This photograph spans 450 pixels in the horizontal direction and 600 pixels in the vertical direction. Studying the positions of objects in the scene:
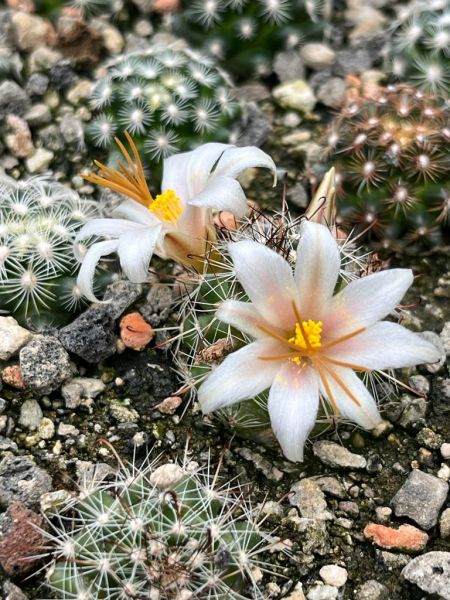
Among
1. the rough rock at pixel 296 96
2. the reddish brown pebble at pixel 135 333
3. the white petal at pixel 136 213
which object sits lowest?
the reddish brown pebble at pixel 135 333

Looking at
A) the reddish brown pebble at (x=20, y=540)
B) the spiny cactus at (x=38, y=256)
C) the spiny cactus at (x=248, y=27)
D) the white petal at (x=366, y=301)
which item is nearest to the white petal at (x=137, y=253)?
the spiny cactus at (x=38, y=256)

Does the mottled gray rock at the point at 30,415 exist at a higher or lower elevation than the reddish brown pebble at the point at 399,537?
higher

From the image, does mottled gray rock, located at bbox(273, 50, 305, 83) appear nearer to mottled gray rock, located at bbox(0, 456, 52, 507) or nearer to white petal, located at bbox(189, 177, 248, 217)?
white petal, located at bbox(189, 177, 248, 217)

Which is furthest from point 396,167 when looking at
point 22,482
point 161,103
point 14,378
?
point 22,482

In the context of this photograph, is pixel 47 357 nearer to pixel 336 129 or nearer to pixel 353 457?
pixel 353 457

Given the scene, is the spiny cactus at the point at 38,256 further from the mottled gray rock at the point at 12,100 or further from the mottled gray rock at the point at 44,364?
the mottled gray rock at the point at 12,100
